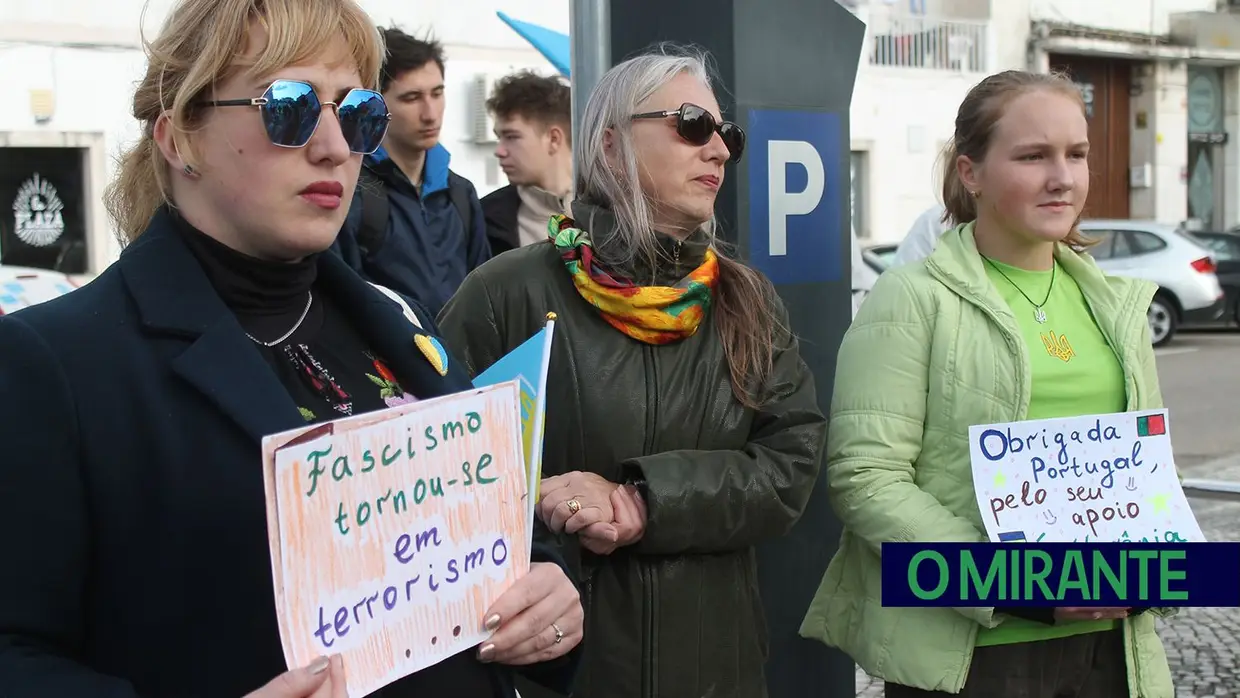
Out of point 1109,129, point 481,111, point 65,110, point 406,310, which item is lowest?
point 406,310

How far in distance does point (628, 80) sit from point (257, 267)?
1.29 metres

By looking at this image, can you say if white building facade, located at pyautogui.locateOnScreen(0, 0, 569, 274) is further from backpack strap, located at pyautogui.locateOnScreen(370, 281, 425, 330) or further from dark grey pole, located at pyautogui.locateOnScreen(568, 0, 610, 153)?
backpack strap, located at pyautogui.locateOnScreen(370, 281, 425, 330)

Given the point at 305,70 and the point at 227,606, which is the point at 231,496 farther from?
the point at 305,70

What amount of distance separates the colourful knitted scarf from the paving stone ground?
2.63 m

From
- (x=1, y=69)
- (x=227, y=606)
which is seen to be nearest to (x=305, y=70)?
(x=227, y=606)

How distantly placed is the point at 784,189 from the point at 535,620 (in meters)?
2.01

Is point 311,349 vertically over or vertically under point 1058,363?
over

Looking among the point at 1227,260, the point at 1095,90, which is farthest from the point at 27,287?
the point at 1095,90

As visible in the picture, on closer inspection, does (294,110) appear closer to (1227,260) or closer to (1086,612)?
(1086,612)

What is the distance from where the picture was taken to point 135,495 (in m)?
1.49

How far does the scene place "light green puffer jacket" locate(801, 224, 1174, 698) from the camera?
264 cm

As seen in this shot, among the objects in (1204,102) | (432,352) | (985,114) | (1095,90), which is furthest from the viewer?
(1204,102)

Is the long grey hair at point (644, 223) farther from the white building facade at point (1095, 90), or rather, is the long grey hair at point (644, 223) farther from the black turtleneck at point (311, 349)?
the white building facade at point (1095, 90)

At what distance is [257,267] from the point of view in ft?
5.45
